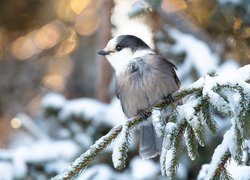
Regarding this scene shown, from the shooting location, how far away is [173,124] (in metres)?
1.88

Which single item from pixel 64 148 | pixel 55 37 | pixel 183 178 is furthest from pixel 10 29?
pixel 183 178

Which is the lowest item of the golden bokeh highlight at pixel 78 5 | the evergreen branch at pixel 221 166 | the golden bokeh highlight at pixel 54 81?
the evergreen branch at pixel 221 166

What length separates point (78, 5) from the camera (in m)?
5.72

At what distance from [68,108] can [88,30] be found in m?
1.96

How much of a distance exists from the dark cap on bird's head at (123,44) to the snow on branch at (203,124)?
1.45 meters

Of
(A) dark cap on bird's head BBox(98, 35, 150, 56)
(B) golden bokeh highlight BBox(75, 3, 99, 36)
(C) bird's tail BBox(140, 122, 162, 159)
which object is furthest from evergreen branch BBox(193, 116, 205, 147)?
(B) golden bokeh highlight BBox(75, 3, 99, 36)

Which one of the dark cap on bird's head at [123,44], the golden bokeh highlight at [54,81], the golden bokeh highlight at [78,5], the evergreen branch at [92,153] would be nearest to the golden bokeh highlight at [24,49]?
the golden bokeh highlight at [54,81]

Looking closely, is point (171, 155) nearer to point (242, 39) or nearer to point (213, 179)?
point (213, 179)

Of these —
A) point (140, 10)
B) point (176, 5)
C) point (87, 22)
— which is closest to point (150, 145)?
point (140, 10)

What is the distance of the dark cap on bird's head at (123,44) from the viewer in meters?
3.40

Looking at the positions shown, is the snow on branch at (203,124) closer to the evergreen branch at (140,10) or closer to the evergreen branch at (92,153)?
the evergreen branch at (92,153)

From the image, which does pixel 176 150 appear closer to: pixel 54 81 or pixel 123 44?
pixel 123 44

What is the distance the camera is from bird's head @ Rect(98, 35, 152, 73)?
3273 mm

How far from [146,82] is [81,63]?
336 centimetres
